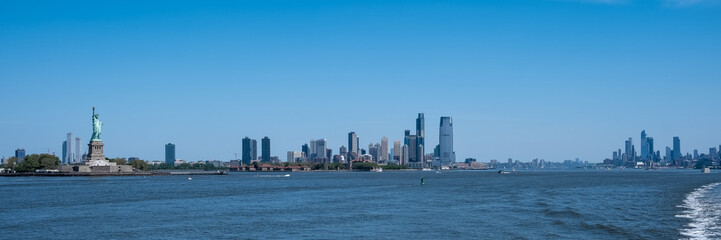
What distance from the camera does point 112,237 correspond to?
39500mm

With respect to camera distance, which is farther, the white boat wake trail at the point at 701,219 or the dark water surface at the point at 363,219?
the dark water surface at the point at 363,219

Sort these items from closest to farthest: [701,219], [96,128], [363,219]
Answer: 1. [701,219]
2. [363,219]
3. [96,128]

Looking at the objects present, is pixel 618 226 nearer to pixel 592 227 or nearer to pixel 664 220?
pixel 592 227

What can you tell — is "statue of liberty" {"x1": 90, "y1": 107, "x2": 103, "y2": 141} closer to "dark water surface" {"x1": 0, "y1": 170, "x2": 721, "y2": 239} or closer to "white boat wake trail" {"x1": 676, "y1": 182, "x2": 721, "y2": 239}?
"dark water surface" {"x1": 0, "y1": 170, "x2": 721, "y2": 239}

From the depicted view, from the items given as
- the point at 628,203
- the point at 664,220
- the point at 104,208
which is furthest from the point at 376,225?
the point at 628,203

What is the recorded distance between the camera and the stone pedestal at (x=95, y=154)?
195 meters

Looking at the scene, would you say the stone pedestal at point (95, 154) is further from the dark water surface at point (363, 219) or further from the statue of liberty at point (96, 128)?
the dark water surface at point (363, 219)

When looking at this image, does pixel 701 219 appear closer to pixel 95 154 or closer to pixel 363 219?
pixel 363 219

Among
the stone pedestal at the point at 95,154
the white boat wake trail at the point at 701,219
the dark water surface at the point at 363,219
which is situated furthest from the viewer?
the stone pedestal at the point at 95,154

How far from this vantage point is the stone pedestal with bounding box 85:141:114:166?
19509 cm

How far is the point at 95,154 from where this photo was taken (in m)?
198

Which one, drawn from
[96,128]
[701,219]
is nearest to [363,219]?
[701,219]

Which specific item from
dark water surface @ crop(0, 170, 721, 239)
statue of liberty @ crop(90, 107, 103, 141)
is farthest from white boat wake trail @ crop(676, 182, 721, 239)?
statue of liberty @ crop(90, 107, 103, 141)

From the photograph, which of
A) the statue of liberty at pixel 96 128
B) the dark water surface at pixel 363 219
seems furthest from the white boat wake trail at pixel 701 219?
the statue of liberty at pixel 96 128
